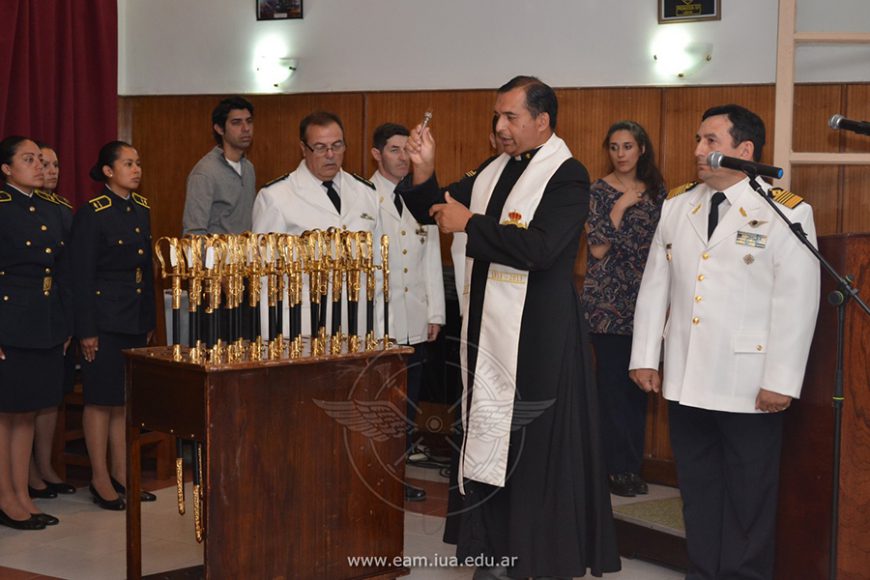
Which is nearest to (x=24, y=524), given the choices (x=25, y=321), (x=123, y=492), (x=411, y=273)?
(x=123, y=492)

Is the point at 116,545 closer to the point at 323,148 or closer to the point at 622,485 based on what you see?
the point at 323,148

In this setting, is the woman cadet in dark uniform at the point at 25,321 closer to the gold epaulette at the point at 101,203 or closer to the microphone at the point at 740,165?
the gold epaulette at the point at 101,203

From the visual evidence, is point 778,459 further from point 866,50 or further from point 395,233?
point 395,233

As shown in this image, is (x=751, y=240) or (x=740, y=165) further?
(x=751, y=240)

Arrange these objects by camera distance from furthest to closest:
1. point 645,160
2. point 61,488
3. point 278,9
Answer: point 278,9, point 61,488, point 645,160

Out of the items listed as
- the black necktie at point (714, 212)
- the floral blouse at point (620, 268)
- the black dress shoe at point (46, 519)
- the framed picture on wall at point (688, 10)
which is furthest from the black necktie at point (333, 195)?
the framed picture on wall at point (688, 10)

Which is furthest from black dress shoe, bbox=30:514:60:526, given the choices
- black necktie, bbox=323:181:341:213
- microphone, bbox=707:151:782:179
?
microphone, bbox=707:151:782:179

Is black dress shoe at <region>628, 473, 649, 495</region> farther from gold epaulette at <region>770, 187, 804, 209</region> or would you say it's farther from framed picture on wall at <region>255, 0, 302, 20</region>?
framed picture on wall at <region>255, 0, 302, 20</region>

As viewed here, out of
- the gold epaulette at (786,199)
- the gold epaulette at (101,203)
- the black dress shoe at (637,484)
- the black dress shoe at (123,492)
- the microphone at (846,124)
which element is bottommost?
the black dress shoe at (123,492)

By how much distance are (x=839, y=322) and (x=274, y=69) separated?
4.36 m

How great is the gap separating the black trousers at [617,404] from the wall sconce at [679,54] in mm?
1614

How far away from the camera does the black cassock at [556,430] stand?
355cm

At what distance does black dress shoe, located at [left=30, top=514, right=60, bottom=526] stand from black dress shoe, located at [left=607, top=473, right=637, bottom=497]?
2.60 m

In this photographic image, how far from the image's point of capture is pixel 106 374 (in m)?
4.91
